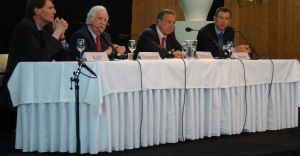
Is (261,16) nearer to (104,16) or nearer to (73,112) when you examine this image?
(104,16)

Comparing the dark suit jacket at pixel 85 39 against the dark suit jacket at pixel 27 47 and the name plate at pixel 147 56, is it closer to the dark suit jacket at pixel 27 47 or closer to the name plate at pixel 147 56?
the dark suit jacket at pixel 27 47

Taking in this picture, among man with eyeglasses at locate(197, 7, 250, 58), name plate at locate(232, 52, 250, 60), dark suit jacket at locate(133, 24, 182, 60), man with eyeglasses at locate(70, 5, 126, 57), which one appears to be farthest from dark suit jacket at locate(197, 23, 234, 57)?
man with eyeglasses at locate(70, 5, 126, 57)

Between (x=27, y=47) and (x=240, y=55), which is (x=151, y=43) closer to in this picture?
(x=240, y=55)

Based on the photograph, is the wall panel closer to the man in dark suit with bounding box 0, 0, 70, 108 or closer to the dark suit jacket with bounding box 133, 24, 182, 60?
the dark suit jacket with bounding box 133, 24, 182, 60

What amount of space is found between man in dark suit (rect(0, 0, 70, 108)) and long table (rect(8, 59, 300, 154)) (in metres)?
0.39

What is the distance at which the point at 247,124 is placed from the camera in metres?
4.82

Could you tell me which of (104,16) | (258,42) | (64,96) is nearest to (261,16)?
(258,42)

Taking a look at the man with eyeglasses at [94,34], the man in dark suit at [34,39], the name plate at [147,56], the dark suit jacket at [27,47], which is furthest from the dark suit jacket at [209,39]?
the dark suit jacket at [27,47]

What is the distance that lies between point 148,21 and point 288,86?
11.2ft

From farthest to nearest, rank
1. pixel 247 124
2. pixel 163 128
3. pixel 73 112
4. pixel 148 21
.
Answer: pixel 148 21, pixel 247 124, pixel 163 128, pixel 73 112

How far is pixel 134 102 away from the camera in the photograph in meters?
3.96

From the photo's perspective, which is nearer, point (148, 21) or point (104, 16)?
point (104, 16)

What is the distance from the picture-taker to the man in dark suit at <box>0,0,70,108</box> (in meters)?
4.20

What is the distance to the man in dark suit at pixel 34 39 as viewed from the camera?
165 inches
